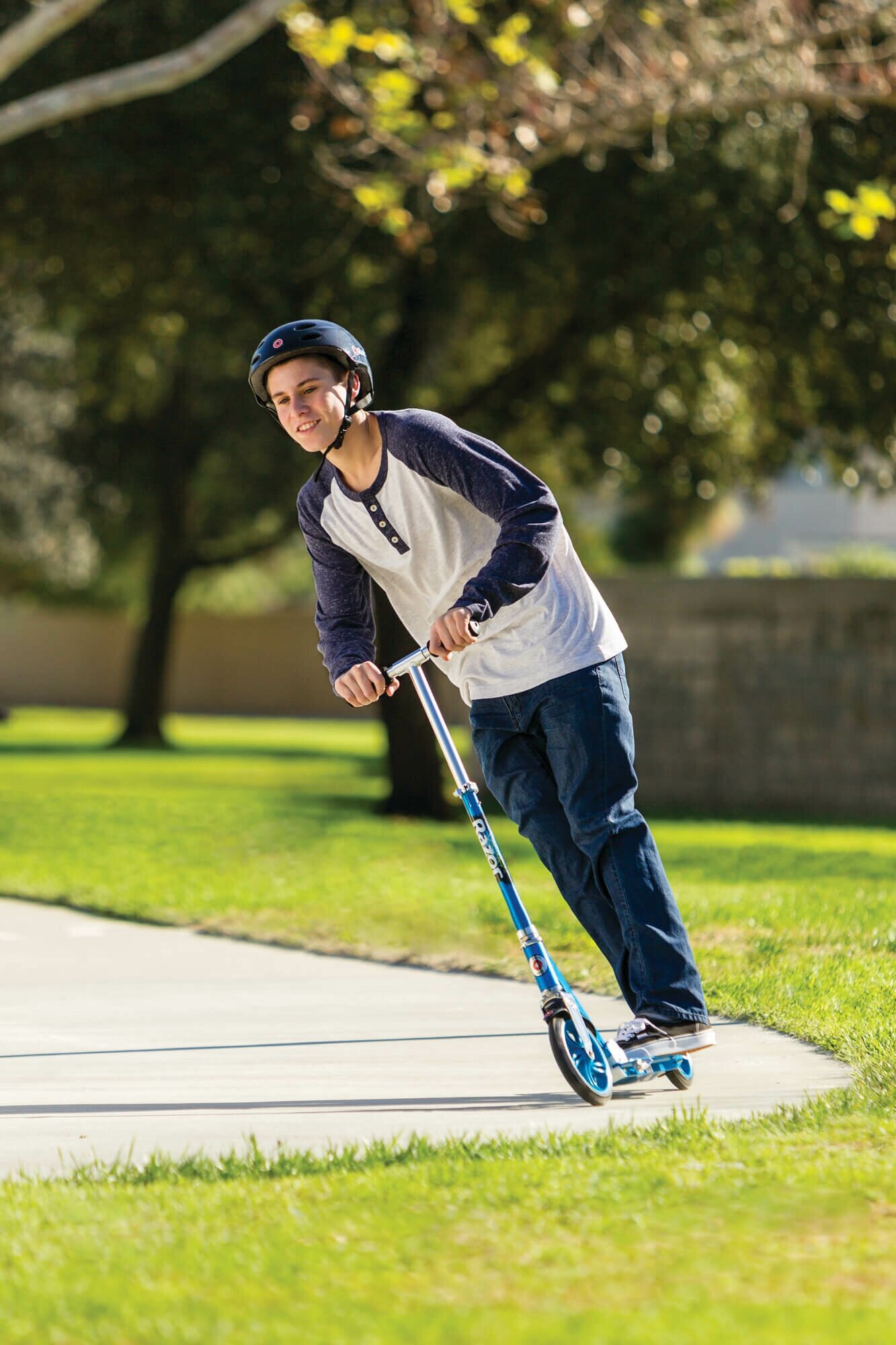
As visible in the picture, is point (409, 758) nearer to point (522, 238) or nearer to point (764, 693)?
point (764, 693)

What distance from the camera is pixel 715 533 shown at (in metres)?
39.4

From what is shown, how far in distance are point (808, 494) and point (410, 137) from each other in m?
49.2

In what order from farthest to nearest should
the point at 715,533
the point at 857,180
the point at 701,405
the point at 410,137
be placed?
the point at 715,533, the point at 701,405, the point at 857,180, the point at 410,137

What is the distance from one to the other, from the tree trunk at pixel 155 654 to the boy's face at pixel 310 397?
68.4 ft

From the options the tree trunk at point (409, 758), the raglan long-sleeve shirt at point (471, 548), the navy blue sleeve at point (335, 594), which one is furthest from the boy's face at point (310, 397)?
the tree trunk at point (409, 758)

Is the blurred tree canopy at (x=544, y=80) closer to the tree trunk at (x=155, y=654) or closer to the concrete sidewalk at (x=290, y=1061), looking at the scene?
the concrete sidewalk at (x=290, y=1061)

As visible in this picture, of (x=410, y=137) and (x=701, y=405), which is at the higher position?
(x=410, y=137)

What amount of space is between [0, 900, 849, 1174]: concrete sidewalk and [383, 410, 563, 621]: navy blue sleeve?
4.04 ft

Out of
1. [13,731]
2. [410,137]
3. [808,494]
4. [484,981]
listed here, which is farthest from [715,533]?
[484,981]

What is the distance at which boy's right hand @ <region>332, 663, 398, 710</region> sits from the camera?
15.2 ft

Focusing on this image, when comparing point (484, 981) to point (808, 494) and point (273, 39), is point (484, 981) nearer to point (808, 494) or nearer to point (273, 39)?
point (273, 39)

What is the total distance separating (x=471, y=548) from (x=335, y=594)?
0.43 meters

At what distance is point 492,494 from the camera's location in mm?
4566

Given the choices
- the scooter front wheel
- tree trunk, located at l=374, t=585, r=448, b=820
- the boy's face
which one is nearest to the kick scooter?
the scooter front wheel
